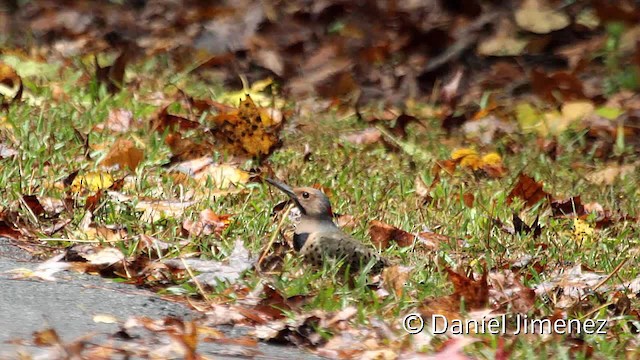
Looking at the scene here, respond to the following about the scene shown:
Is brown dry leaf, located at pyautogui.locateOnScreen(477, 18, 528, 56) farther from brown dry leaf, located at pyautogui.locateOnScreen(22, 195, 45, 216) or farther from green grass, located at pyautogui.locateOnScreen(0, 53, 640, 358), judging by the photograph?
brown dry leaf, located at pyautogui.locateOnScreen(22, 195, 45, 216)

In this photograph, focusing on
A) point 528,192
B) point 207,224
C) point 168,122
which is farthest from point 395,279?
point 168,122

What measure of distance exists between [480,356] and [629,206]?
2.41 metres

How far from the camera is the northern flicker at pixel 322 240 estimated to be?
13.5ft

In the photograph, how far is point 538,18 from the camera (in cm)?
784

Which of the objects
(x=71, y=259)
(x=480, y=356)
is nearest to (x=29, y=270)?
(x=71, y=259)

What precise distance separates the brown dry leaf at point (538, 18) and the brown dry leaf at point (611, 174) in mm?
1636

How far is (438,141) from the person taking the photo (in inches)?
258

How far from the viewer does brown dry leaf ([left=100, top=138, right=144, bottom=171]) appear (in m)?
5.24

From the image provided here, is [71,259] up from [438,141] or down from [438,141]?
up

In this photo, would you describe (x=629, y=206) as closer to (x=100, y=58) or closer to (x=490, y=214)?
(x=490, y=214)

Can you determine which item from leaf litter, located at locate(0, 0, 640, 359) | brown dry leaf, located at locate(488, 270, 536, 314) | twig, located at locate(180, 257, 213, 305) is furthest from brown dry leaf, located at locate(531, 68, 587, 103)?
twig, located at locate(180, 257, 213, 305)

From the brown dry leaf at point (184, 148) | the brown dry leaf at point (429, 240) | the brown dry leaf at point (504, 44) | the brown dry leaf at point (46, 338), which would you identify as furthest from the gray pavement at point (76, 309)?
the brown dry leaf at point (504, 44)

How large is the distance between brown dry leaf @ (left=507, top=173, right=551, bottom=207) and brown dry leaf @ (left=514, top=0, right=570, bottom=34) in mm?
2482

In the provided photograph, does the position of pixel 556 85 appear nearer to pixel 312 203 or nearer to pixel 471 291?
pixel 312 203
